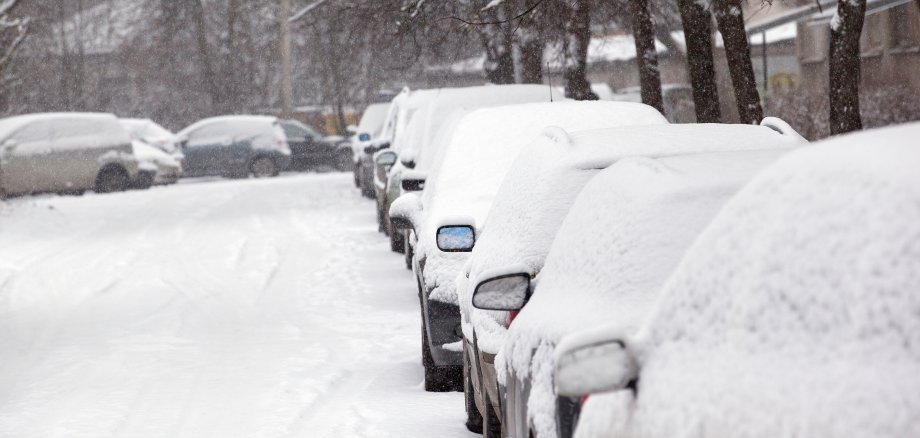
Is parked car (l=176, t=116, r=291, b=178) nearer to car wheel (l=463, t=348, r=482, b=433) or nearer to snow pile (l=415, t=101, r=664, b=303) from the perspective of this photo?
snow pile (l=415, t=101, r=664, b=303)

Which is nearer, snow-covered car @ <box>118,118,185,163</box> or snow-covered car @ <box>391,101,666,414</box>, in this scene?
snow-covered car @ <box>391,101,666,414</box>

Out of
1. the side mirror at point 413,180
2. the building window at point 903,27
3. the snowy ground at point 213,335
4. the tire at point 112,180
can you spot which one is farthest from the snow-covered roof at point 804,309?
the tire at point 112,180

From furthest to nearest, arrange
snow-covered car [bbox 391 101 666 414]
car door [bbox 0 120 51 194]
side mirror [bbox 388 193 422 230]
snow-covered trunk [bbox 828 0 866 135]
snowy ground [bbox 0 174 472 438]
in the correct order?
car door [bbox 0 120 51 194] → snow-covered trunk [bbox 828 0 866 135] → side mirror [bbox 388 193 422 230] → snow-covered car [bbox 391 101 666 414] → snowy ground [bbox 0 174 472 438]

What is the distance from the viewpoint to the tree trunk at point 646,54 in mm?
16266

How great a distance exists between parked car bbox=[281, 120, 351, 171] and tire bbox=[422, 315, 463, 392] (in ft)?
101

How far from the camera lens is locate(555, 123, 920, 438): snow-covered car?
2312mm

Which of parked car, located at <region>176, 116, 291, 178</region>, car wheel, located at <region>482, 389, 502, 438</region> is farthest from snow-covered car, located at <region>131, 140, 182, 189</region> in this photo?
car wheel, located at <region>482, 389, 502, 438</region>

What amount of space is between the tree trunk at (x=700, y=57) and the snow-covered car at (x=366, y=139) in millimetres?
9939

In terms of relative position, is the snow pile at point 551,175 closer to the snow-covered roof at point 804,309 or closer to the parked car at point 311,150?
the snow-covered roof at point 804,309

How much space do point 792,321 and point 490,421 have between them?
3215 millimetres

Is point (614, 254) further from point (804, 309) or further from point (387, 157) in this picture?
point (387, 157)

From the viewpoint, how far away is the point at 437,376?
8070mm

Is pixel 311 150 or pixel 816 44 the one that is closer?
pixel 816 44

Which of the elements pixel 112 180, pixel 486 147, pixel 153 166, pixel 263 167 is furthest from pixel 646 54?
pixel 263 167
